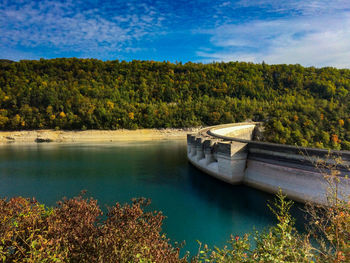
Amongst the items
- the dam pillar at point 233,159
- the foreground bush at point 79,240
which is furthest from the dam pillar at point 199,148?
the foreground bush at point 79,240

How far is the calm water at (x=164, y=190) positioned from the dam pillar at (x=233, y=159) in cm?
111

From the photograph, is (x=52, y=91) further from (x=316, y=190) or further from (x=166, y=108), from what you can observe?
(x=316, y=190)

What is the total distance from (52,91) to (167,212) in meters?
74.1

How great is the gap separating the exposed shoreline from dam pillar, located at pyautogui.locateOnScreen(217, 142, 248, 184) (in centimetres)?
4240

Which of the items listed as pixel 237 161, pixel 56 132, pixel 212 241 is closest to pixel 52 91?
pixel 56 132

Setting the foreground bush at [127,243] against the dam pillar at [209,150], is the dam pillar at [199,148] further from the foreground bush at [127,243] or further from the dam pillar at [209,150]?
the foreground bush at [127,243]

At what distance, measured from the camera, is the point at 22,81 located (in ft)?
287

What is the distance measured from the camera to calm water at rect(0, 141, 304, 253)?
1404 cm

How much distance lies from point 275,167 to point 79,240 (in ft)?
52.7

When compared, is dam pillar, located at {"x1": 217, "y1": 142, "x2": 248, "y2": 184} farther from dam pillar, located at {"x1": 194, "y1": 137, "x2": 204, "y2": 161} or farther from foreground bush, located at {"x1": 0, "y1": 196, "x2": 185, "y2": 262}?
foreground bush, located at {"x1": 0, "y1": 196, "x2": 185, "y2": 262}

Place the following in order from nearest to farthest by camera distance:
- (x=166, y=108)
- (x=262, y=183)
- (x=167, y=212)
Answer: (x=167, y=212) → (x=262, y=183) → (x=166, y=108)

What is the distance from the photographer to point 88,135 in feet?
210

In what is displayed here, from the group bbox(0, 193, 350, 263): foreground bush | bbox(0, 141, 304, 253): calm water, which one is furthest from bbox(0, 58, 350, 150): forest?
bbox(0, 193, 350, 263): foreground bush

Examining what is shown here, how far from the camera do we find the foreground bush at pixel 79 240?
13.6 ft
